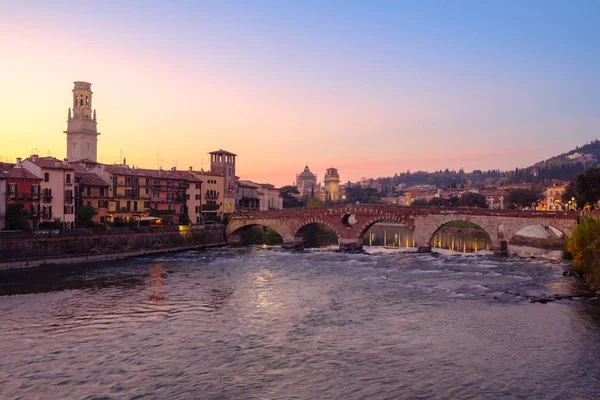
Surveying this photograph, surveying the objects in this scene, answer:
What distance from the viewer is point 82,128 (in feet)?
239

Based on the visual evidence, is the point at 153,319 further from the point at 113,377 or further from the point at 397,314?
the point at 397,314

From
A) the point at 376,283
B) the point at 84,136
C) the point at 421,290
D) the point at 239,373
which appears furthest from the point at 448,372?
the point at 84,136

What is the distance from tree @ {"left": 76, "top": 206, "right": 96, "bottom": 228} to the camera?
5075cm

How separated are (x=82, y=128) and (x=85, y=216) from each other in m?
26.7

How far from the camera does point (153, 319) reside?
955 inches

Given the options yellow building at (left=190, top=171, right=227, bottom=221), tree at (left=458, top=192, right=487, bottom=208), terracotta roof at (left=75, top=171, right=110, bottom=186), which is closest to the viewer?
terracotta roof at (left=75, top=171, right=110, bottom=186)

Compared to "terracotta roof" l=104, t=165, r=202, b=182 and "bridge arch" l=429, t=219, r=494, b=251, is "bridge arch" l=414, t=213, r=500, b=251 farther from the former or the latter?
"terracotta roof" l=104, t=165, r=202, b=182

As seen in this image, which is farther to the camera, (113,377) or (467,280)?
(467,280)

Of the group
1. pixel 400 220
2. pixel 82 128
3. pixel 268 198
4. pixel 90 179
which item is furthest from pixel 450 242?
pixel 82 128

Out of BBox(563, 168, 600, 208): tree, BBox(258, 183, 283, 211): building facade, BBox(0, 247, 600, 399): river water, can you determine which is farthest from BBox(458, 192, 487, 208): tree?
BBox(0, 247, 600, 399): river water

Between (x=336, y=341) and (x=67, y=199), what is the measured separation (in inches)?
1487

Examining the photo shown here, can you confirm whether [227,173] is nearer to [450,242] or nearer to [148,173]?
[148,173]

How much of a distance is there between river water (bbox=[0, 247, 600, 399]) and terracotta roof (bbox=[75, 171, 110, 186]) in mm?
18469

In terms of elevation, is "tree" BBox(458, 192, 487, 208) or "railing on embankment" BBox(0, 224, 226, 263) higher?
"tree" BBox(458, 192, 487, 208)
